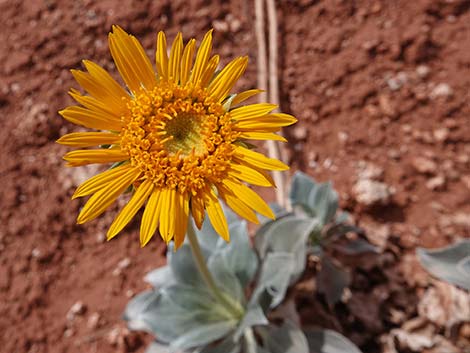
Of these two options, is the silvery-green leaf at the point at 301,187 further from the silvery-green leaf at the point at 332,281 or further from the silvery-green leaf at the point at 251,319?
the silvery-green leaf at the point at 251,319

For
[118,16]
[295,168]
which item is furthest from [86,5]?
[295,168]

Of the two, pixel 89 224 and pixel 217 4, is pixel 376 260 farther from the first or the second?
pixel 217 4

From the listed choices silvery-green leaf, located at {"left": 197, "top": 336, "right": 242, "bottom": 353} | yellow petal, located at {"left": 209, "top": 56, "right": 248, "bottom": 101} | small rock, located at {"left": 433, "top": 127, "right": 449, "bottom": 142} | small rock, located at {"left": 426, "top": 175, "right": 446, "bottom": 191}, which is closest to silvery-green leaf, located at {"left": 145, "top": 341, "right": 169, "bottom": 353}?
silvery-green leaf, located at {"left": 197, "top": 336, "right": 242, "bottom": 353}

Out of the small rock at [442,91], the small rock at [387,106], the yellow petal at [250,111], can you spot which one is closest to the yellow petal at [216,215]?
the yellow petal at [250,111]

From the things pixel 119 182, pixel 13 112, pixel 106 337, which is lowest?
pixel 106 337

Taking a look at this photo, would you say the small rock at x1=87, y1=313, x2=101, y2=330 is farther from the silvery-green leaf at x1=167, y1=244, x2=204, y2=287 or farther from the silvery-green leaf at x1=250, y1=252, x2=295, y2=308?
the silvery-green leaf at x1=250, y1=252, x2=295, y2=308

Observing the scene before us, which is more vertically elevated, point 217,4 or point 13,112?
point 217,4
